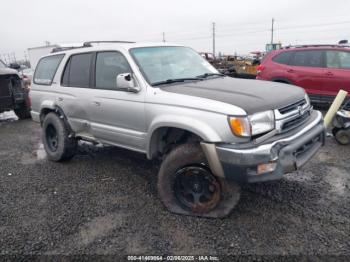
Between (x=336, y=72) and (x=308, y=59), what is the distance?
2.57 ft

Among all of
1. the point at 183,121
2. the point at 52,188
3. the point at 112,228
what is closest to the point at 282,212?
the point at 183,121

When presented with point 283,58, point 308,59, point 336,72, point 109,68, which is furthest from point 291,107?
point 283,58

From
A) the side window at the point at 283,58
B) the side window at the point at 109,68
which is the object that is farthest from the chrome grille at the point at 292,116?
the side window at the point at 283,58

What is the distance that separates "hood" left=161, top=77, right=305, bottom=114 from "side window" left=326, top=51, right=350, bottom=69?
4.49 metres

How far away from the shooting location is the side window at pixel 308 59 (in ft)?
25.0

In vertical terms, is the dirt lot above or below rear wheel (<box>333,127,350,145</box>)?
below

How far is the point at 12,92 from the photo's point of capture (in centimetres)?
852

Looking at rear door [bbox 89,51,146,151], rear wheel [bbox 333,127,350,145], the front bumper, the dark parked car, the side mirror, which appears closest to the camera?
the front bumper

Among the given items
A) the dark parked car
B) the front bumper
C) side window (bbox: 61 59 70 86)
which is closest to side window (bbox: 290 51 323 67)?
the front bumper

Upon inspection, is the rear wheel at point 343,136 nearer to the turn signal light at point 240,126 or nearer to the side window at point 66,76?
the turn signal light at point 240,126

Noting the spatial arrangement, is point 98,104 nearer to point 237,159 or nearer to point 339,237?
point 237,159

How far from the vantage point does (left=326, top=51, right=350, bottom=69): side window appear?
23.7ft

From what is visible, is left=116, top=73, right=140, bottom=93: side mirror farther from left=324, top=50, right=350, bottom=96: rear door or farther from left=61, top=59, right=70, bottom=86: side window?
left=324, top=50, right=350, bottom=96: rear door

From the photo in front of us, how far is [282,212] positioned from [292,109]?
1.07m
